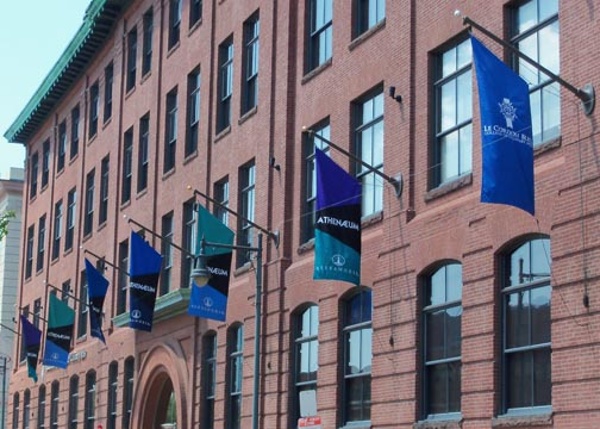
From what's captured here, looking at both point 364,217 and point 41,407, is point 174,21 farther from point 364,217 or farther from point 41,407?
point 41,407

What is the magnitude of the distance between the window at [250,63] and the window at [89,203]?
15.5 meters

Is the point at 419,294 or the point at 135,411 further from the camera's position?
the point at 135,411

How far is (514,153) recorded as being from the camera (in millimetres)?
17891

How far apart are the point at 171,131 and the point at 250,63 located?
653cm

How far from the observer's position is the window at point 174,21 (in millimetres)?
40312

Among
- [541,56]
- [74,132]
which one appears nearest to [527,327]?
[541,56]

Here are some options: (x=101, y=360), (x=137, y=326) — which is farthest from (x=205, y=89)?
(x=101, y=360)

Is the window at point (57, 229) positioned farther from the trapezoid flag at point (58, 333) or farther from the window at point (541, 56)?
the window at point (541, 56)

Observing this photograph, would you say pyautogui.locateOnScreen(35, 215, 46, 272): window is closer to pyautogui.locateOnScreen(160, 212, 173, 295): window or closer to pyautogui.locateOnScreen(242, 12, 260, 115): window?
Answer: pyautogui.locateOnScreen(160, 212, 173, 295): window

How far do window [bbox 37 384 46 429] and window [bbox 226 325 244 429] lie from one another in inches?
827

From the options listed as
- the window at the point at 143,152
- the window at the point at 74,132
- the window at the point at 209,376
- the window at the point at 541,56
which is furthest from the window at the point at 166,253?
the window at the point at 541,56

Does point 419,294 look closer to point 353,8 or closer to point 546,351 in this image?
point 546,351

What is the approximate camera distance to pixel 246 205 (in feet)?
108

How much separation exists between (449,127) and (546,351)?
526 cm
